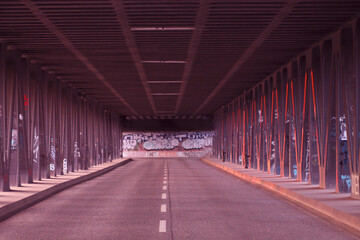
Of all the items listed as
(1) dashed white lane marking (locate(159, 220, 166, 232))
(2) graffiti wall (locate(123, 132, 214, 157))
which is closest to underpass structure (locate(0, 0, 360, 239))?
(1) dashed white lane marking (locate(159, 220, 166, 232))

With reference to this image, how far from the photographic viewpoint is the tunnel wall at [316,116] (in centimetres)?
1455

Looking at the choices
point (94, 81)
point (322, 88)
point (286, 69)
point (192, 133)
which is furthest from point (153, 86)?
point (192, 133)

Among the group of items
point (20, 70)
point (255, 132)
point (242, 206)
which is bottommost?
point (242, 206)

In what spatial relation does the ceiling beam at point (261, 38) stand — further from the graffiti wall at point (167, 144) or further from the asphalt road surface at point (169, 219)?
the graffiti wall at point (167, 144)

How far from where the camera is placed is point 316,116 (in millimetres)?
17953

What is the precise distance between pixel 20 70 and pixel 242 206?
9.49 m

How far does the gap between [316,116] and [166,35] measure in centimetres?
586

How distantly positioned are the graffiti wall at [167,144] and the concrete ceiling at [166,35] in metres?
44.7

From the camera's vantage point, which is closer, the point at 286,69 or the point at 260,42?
the point at 260,42

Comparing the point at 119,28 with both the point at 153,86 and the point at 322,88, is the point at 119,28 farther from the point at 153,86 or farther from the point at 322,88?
the point at 153,86

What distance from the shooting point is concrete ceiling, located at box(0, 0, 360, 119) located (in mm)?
12656

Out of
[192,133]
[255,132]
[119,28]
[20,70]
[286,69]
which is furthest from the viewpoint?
[192,133]

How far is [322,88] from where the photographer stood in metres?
17.5

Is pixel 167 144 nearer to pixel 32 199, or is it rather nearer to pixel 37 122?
pixel 37 122
